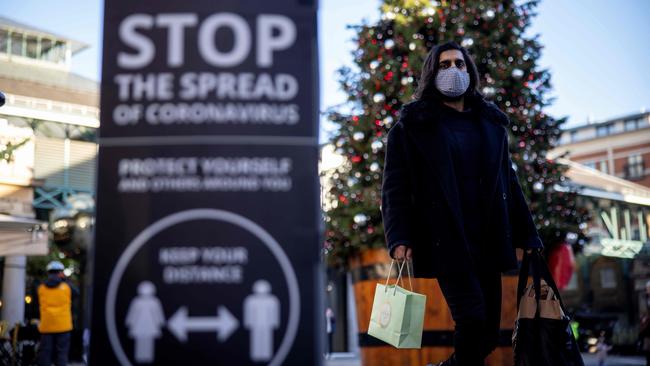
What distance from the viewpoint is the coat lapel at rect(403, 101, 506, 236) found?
412 cm

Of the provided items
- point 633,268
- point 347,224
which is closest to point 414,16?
point 347,224

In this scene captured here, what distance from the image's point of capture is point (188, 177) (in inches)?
87.9

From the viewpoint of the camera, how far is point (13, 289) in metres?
29.4

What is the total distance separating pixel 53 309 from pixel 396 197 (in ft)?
24.7

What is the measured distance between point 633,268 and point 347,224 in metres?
28.8

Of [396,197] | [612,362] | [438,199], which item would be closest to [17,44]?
[612,362]

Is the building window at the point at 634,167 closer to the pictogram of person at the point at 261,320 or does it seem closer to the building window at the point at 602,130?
the building window at the point at 602,130

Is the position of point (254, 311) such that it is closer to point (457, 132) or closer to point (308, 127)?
point (308, 127)

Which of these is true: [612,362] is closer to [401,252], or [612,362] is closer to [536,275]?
[536,275]

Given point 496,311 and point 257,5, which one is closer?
point 257,5

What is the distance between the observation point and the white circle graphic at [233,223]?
7.21ft

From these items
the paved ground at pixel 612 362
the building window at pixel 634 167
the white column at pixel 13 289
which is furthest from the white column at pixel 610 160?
the white column at pixel 13 289

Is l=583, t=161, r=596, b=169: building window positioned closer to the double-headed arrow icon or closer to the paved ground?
the paved ground

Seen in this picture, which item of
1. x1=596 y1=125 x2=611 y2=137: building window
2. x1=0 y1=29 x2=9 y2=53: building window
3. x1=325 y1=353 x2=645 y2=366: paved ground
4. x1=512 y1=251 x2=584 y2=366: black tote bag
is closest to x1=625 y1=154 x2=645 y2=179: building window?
x1=596 y1=125 x2=611 y2=137: building window
